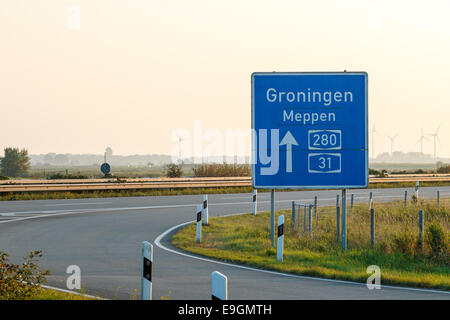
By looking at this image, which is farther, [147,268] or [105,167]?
[105,167]

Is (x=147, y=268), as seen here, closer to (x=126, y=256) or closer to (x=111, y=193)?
(x=126, y=256)

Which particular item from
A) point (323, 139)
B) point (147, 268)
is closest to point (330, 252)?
point (323, 139)

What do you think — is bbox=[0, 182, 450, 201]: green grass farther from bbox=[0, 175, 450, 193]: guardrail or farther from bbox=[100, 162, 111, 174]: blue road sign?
bbox=[100, 162, 111, 174]: blue road sign

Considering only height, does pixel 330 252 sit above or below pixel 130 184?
below

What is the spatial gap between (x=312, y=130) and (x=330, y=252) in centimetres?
298

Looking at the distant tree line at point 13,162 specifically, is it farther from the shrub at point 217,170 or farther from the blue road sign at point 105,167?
the blue road sign at point 105,167

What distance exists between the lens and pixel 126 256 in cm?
1502

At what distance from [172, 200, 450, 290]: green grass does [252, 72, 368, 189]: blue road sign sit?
1.67m

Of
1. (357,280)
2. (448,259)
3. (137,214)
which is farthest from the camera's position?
(137,214)

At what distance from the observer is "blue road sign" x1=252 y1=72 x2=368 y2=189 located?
16734 mm

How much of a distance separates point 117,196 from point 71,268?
24551 mm
